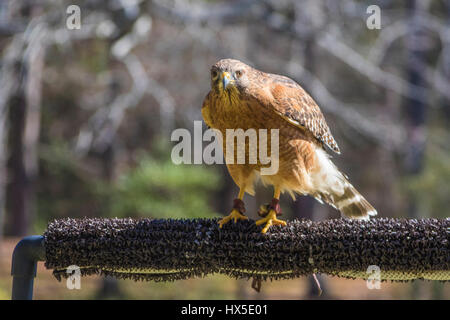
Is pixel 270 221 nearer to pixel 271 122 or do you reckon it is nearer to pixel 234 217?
pixel 234 217

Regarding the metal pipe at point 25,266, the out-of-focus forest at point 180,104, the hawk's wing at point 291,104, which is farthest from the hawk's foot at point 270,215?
the out-of-focus forest at point 180,104

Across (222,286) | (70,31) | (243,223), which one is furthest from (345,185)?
(222,286)

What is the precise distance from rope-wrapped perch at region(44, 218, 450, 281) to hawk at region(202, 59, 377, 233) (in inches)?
5.4

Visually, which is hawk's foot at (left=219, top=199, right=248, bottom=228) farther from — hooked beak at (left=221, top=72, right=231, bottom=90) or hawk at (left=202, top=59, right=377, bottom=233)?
hooked beak at (left=221, top=72, right=231, bottom=90)

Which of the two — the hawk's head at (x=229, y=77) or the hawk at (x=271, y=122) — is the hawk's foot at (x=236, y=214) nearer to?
the hawk at (x=271, y=122)

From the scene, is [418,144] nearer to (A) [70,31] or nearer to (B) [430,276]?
(A) [70,31]

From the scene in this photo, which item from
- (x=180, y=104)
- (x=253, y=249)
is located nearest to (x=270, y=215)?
(x=253, y=249)

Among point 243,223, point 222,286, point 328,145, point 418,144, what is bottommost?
point 222,286

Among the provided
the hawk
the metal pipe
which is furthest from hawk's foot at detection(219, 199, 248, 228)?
the metal pipe

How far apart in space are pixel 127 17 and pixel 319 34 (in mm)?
1947

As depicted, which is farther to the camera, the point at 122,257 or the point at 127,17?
the point at 127,17

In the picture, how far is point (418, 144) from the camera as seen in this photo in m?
6.83

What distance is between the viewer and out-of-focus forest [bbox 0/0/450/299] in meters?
5.39
